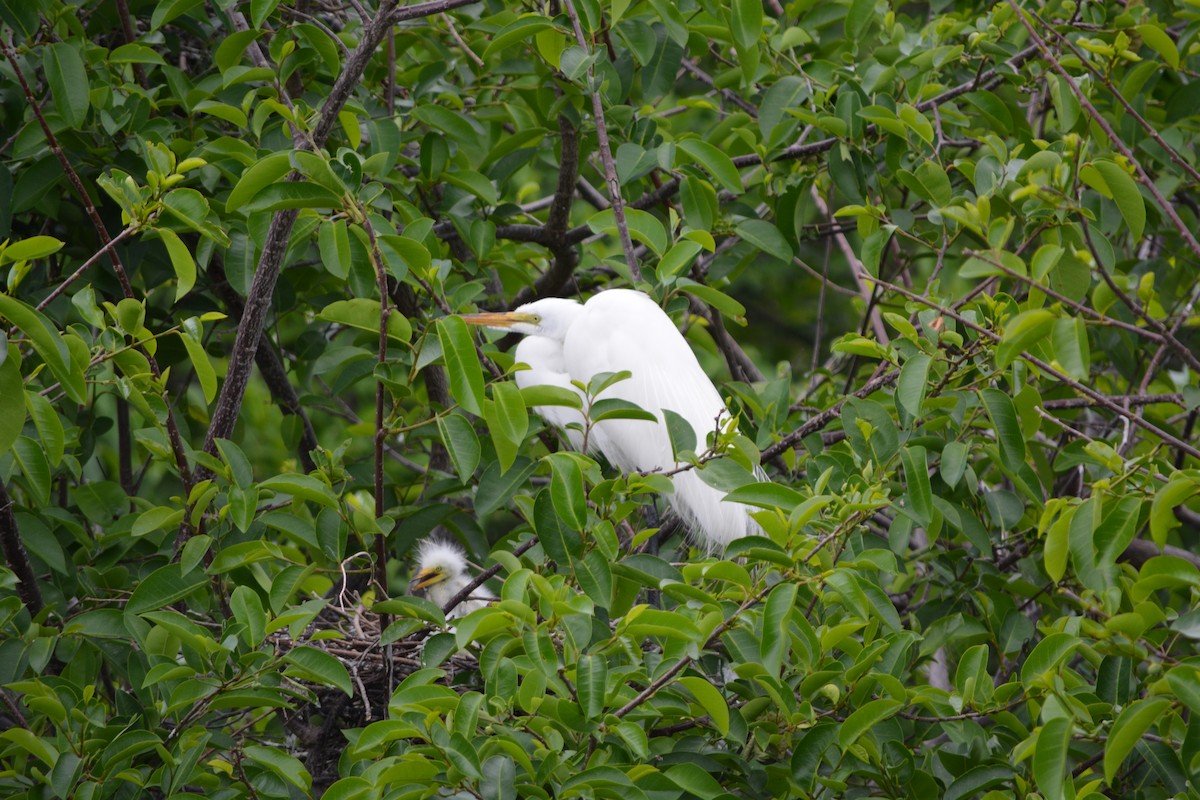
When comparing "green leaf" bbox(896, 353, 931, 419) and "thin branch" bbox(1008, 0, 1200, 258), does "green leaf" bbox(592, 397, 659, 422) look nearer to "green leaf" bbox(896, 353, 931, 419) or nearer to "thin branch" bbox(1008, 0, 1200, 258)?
"green leaf" bbox(896, 353, 931, 419)

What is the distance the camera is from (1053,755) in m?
1.31

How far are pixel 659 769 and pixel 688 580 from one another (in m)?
0.28

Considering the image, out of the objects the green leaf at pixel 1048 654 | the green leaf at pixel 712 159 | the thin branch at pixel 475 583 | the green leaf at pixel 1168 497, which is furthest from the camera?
the green leaf at pixel 712 159

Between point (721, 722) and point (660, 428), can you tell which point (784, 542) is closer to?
point (721, 722)

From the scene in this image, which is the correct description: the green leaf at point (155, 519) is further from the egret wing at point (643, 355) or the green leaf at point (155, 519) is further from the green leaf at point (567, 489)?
the egret wing at point (643, 355)

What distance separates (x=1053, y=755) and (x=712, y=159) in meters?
1.39

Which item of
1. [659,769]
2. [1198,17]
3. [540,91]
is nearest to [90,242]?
[540,91]

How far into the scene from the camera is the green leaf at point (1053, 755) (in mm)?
1299

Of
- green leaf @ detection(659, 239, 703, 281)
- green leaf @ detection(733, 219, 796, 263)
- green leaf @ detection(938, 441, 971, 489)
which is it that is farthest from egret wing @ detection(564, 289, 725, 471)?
green leaf @ detection(938, 441, 971, 489)

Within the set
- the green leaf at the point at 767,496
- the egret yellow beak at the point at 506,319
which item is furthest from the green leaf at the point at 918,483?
the egret yellow beak at the point at 506,319

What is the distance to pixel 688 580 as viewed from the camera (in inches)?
65.0

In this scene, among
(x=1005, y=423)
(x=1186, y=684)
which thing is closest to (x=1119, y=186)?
(x=1005, y=423)

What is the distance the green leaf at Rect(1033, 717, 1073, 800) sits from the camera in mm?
1299

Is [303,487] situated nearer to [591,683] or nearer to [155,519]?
[155,519]
